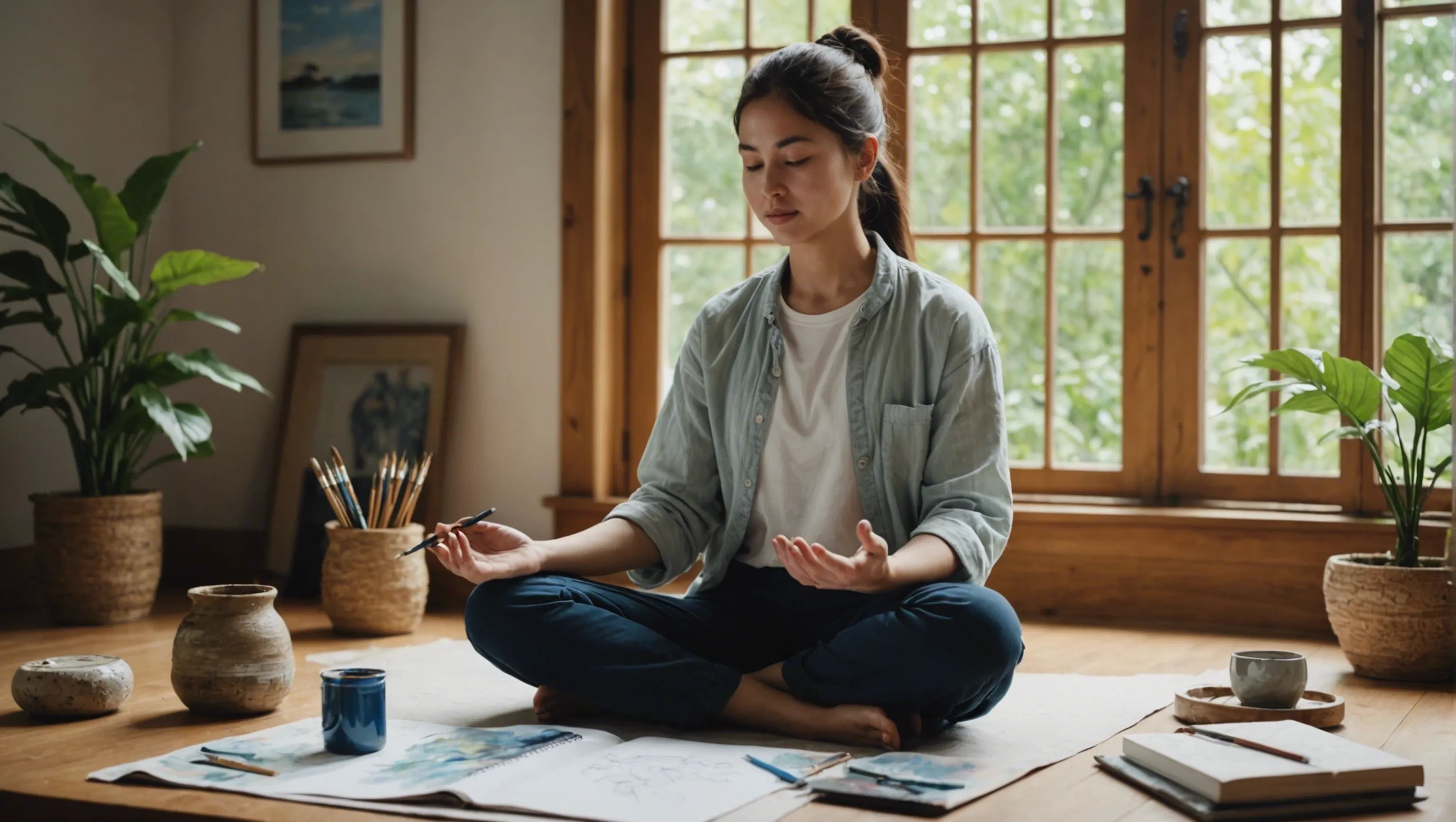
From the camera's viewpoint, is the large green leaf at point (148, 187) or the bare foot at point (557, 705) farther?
the large green leaf at point (148, 187)

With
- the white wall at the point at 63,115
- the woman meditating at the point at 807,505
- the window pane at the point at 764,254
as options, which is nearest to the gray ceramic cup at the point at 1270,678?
the woman meditating at the point at 807,505

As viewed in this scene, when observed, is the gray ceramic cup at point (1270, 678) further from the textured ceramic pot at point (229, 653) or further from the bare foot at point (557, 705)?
the textured ceramic pot at point (229, 653)

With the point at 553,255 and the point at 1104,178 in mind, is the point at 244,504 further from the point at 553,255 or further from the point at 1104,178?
the point at 1104,178

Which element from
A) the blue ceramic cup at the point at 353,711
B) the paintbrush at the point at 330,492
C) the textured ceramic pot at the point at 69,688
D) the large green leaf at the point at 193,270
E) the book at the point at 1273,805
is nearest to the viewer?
the book at the point at 1273,805

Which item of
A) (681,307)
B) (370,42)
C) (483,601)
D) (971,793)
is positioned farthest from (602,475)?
(971,793)

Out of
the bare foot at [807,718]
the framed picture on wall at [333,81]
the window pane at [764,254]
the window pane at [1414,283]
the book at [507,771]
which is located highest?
the framed picture on wall at [333,81]

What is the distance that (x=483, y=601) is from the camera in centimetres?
215

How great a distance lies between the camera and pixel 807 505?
A: 226 cm

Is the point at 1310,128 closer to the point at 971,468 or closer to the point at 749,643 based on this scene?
the point at 971,468

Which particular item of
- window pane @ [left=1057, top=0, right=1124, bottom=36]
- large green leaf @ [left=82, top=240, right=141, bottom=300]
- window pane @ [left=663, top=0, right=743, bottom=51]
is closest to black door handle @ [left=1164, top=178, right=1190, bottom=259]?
window pane @ [left=1057, top=0, right=1124, bottom=36]

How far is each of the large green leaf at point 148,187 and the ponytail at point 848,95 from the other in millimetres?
1642

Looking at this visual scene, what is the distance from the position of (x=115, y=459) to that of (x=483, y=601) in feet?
6.55

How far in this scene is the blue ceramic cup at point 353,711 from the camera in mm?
1934

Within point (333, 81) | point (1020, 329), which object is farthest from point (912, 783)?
point (333, 81)
